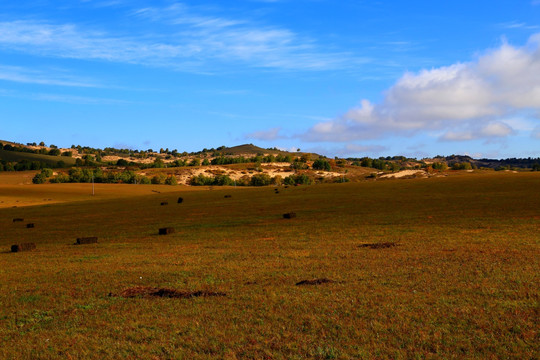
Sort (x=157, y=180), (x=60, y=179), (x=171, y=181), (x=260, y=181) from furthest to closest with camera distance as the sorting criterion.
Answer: (x=60, y=179) < (x=157, y=180) < (x=171, y=181) < (x=260, y=181)

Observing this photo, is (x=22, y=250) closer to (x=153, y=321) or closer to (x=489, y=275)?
(x=153, y=321)

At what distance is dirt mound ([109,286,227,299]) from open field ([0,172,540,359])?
418 millimetres

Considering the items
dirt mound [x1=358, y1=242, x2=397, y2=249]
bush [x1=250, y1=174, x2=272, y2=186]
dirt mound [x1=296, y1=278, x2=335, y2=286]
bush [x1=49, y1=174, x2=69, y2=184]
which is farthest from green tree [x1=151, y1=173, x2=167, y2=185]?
dirt mound [x1=296, y1=278, x2=335, y2=286]

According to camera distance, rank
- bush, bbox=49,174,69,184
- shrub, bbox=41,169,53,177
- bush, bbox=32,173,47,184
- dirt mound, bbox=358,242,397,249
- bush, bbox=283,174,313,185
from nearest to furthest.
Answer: dirt mound, bbox=358,242,397,249, bush, bbox=283,174,313,185, bush, bbox=49,174,69,184, bush, bbox=32,173,47,184, shrub, bbox=41,169,53,177

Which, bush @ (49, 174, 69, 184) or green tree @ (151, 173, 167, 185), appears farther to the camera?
bush @ (49, 174, 69, 184)

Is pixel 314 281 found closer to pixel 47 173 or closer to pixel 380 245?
pixel 380 245

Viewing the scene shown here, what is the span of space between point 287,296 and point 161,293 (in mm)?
4198

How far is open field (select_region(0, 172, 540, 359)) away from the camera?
33.7 feet

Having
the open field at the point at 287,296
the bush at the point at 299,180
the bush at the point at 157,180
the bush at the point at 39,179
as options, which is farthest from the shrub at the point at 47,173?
the open field at the point at 287,296

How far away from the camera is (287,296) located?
560 inches

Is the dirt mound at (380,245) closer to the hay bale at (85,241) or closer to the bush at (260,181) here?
the hay bale at (85,241)

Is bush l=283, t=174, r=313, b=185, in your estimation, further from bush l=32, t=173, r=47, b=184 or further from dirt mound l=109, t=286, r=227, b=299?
dirt mound l=109, t=286, r=227, b=299

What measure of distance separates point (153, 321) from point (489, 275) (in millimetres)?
11198

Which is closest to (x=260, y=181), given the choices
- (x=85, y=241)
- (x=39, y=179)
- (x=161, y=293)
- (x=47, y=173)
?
(x=39, y=179)
